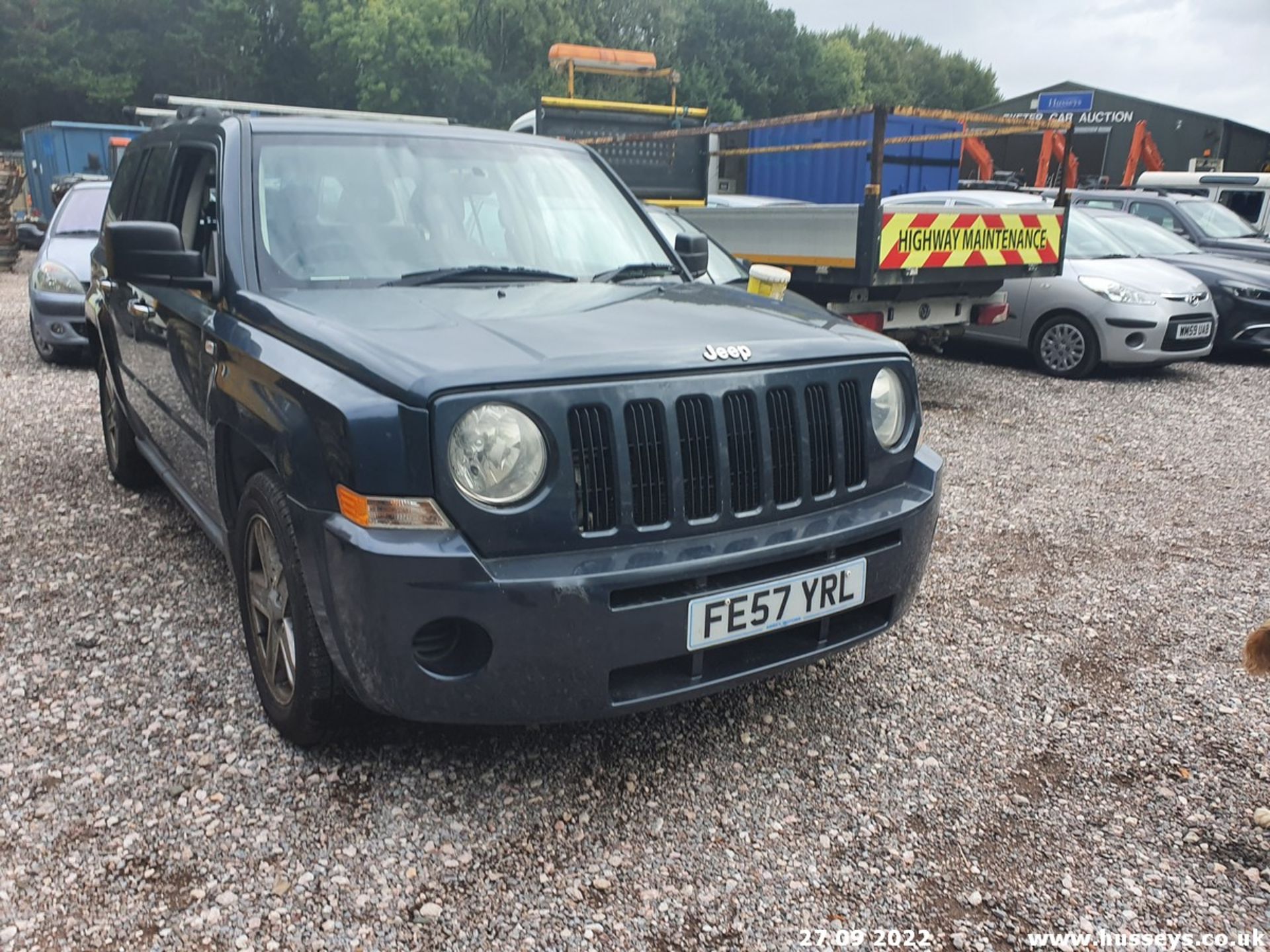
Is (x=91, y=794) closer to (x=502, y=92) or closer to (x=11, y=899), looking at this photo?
(x=11, y=899)

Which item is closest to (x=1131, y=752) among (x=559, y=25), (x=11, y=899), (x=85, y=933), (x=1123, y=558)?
(x=1123, y=558)

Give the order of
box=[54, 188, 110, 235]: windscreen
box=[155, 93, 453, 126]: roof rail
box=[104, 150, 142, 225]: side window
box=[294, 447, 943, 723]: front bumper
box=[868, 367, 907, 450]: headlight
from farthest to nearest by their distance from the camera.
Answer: box=[54, 188, 110, 235]: windscreen < box=[104, 150, 142, 225]: side window < box=[155, 93, 453, 126]: roof rail < box=[868, 367, 907, 450]: headlight < box=[294, 447, 943, 723]: front bumper

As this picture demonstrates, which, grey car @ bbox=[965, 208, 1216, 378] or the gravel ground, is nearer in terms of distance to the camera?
the gravel ground

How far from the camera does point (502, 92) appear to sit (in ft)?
148

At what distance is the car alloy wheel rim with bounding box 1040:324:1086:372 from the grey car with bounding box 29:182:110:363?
837cm

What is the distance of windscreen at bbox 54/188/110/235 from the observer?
30.8 feet

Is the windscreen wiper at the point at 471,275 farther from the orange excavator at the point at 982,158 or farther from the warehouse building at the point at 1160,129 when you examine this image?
the warehouse building at the point at 1160,129

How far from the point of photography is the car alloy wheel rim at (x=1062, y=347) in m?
9.23

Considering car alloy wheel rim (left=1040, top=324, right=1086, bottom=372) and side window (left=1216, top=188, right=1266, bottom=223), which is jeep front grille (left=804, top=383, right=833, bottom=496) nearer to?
car alloy wheel rim (left=1040, top=324, right=1086, bottom=372)

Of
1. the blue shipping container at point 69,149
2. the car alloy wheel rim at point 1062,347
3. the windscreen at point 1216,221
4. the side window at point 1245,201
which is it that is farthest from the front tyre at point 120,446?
the blue shipping container at point 69,149

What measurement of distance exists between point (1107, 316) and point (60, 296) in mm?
9093

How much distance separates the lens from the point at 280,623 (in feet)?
9.48

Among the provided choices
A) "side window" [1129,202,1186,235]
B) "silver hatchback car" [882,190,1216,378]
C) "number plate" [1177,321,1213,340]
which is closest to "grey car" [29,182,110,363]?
"silver hatchback car" [882,190,1216,378]

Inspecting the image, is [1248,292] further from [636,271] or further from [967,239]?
[636,271]
